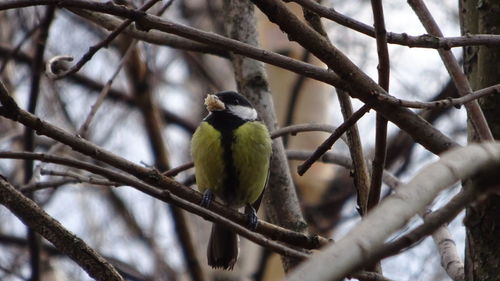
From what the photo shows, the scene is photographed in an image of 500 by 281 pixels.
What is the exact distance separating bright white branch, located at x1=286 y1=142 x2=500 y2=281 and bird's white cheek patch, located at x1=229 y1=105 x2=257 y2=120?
7.03 feet

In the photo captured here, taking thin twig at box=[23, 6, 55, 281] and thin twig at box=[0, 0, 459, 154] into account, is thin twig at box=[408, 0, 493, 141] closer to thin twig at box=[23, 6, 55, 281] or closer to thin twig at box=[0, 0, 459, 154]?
thin twig at box=[0, 0, 459, 154]

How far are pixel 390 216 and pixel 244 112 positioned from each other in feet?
7.60

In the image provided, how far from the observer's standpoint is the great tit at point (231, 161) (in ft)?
10.0

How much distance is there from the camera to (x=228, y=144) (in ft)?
10.1

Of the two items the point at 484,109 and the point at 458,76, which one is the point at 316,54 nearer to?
the point at 458,76

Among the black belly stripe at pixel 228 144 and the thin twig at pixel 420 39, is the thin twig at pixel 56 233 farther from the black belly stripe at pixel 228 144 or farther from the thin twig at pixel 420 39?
the black belly stripe at pixel 228 144

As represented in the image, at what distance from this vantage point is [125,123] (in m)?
6.96

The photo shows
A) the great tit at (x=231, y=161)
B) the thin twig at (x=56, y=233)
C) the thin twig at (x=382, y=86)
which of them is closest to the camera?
the thin twig at (x=382, y=86)

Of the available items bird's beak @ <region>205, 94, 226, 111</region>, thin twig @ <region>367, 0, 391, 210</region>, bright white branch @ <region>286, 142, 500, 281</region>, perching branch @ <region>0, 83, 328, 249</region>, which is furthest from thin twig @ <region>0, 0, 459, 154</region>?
bird's beak @ <region>205, 94, 226, 111</region>

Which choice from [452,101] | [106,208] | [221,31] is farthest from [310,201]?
[452,101]

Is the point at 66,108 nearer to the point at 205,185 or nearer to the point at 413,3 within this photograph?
the point at 205,185

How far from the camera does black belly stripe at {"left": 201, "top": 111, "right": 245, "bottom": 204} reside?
3.08 m

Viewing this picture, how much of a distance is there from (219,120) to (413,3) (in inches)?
51.8

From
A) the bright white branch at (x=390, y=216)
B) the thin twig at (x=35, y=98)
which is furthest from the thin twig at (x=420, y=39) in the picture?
the thin twig at (x=35, y=98)
